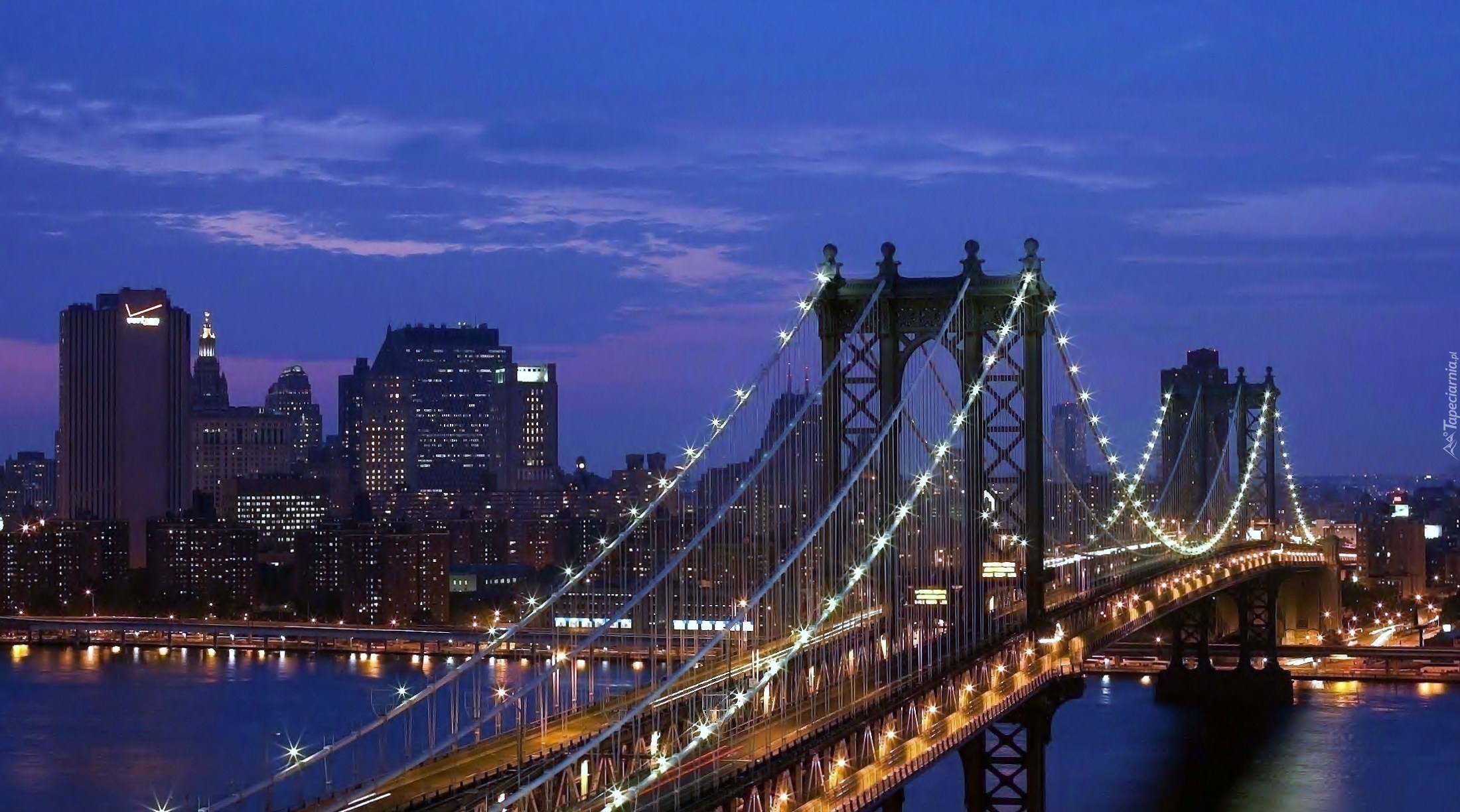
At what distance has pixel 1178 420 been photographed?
67.4m

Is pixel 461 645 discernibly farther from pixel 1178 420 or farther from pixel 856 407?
pixel 856 407

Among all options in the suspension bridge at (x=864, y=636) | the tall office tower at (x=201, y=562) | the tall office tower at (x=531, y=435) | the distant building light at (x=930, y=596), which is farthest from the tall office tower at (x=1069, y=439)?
the tall office tower at (x=531, y=435)

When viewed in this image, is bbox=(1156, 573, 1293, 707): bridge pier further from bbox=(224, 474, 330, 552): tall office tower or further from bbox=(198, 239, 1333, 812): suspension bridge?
bbox=(224, 474, 330, 552): tall office tower

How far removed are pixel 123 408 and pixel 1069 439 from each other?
106 m

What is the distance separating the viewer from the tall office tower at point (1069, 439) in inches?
1586

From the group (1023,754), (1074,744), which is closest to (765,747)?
(1023,754)

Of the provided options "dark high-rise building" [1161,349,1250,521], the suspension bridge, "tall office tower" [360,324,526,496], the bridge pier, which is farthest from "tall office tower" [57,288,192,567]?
the suspension bridge

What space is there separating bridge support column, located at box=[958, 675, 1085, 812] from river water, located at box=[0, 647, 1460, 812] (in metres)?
6.16

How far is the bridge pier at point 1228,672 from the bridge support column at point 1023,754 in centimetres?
2531

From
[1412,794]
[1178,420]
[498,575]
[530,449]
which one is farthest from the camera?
[530,449]

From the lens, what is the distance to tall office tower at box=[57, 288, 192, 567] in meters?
156

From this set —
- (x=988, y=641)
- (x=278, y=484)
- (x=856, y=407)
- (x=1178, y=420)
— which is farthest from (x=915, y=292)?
(x=278, y=484)

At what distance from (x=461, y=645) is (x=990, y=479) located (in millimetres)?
47989

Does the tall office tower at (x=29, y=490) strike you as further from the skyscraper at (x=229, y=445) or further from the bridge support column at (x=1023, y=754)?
the bridge support column at (x=1023, y=754)
